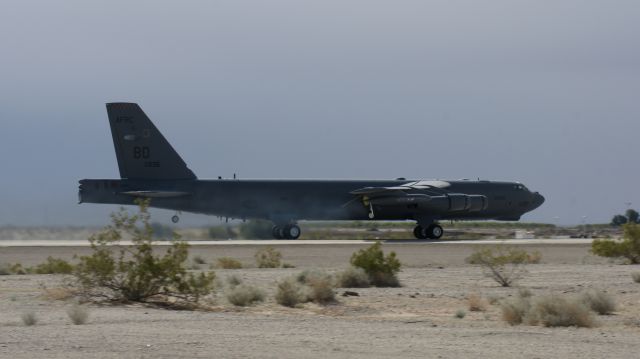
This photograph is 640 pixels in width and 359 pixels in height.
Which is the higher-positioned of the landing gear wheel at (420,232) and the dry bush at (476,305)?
the landing gear wheel at (420,232)

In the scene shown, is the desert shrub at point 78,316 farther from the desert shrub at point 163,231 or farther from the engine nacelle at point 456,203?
the engine nacelle at point 456,203

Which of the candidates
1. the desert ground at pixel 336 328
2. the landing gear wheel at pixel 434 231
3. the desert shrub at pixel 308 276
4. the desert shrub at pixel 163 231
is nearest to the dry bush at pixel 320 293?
the desert ground at pixel 336 328

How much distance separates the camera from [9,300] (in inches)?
837

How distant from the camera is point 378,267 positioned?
26.8m

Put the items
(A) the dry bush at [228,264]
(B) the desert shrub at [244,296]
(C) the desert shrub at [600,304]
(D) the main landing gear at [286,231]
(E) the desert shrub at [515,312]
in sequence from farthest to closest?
(D) the main landing gear at [286,231]
(A) the dry bush at [228,264]
(B) the desert shrub at [244,296]
(C) the desert shrub at [600,304]
(E) the desert shrub at [515,312]

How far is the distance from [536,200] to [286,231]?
52.8 feet

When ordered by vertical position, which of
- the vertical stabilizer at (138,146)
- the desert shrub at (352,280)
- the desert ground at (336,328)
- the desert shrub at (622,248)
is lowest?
the desert ground at (336,328)

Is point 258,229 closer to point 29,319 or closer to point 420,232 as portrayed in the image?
point 420,232

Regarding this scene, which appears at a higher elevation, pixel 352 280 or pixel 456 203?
pixel 456 203

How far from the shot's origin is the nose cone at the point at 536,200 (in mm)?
60284

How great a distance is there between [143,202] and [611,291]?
1151 cm

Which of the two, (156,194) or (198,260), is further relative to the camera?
(156,194)

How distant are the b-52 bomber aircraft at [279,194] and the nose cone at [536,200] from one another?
A: 0.88 metres

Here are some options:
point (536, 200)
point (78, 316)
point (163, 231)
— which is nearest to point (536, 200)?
point (536, 200)
